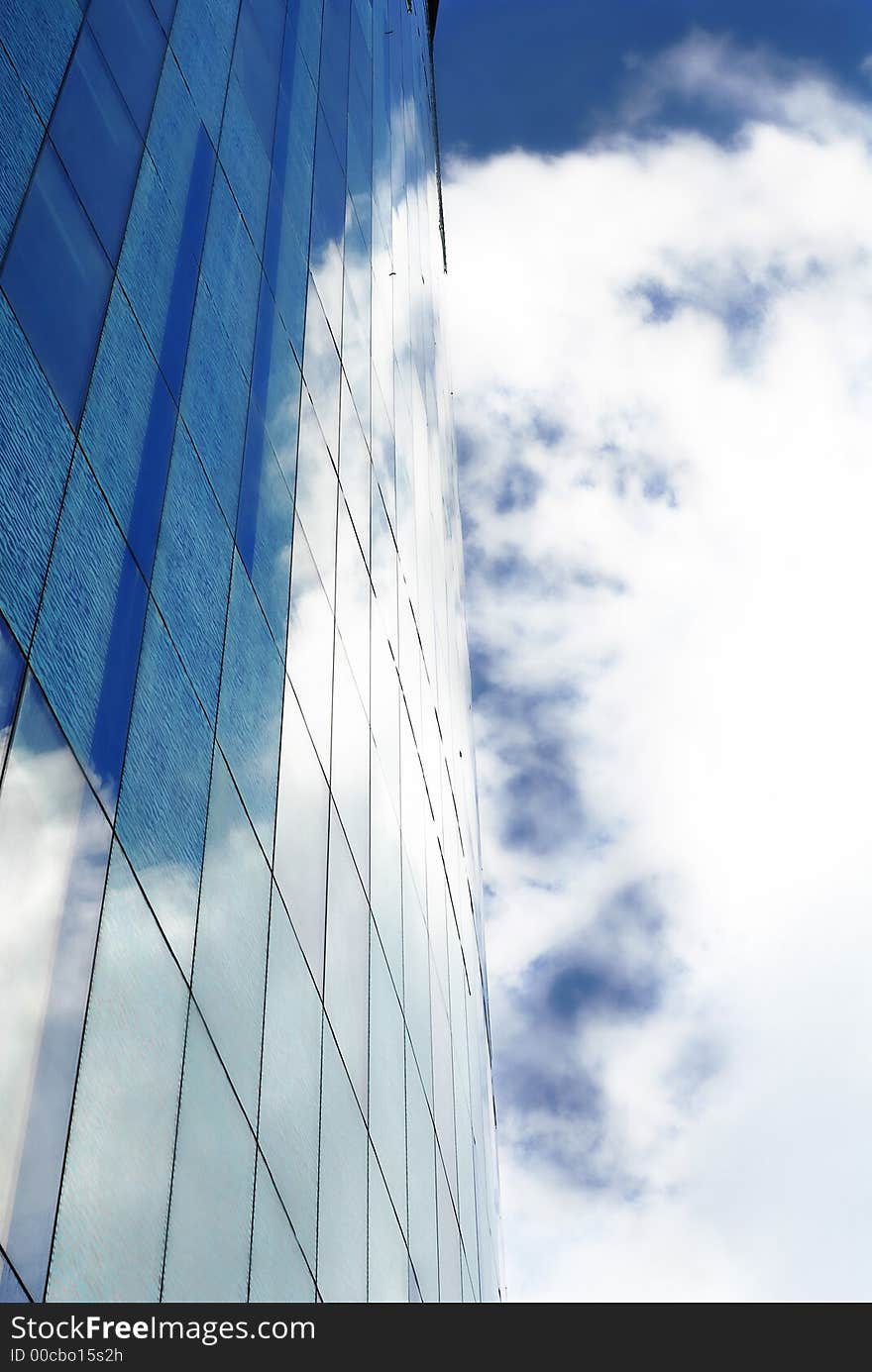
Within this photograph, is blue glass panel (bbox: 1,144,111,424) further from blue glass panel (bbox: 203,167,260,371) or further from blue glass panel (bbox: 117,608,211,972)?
blue glass panel (bbox: 203,167,260,371)

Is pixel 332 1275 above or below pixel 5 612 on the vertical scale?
below

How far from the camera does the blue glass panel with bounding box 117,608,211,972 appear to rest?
10.7 m

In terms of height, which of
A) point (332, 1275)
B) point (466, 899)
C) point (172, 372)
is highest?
point (466, 899)

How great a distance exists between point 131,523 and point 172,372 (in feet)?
9.64

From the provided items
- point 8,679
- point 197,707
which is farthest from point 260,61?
point 8,679

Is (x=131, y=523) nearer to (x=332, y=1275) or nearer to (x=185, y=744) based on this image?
(x=185, y=744)

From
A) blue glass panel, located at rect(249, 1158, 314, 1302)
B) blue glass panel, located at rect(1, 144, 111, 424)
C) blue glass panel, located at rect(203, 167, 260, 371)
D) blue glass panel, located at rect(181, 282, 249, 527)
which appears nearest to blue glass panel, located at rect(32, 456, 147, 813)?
blue glass panel, located at rect(1, 144, 111, 424)

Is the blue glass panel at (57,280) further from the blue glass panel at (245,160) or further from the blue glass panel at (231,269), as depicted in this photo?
the blue glass panel at (245,160)

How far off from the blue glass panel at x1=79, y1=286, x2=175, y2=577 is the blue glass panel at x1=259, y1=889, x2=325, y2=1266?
5.38 meters

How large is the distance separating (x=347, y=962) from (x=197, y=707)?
277 inches
